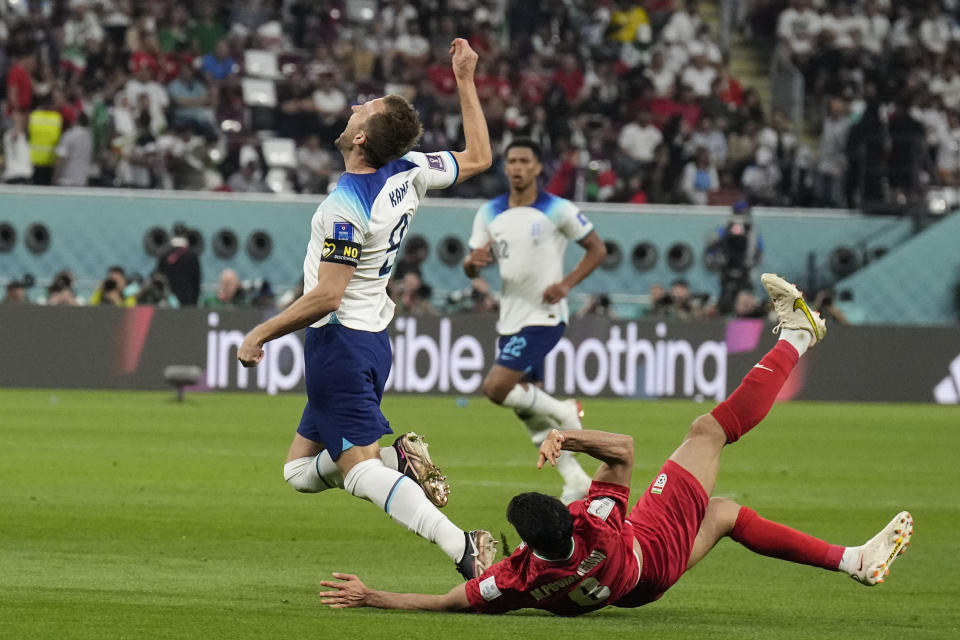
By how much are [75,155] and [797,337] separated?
18.9 meters

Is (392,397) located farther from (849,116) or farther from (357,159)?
(357,159)

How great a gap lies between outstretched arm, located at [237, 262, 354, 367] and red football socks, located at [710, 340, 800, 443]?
171 centimetres

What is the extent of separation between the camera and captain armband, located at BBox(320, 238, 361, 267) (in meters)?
7.24

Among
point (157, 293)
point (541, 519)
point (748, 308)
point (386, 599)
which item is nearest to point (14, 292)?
point (157, 293)

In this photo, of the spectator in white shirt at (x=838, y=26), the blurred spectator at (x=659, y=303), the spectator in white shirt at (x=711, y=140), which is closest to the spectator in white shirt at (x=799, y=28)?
the spectator in white shirt at (x=838, y=26)

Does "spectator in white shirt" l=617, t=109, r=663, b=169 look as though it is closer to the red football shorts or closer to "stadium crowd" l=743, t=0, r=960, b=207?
"stadium crowd" l=743, t=0, r=960, b=207

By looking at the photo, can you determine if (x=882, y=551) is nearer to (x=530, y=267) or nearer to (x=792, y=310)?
(x=792, y=310)

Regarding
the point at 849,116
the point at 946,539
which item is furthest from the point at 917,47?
the point at 946,539

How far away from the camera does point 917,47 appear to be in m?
31.6

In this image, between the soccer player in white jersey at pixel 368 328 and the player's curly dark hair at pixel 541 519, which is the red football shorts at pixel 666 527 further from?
the soccer player in white jersey at pixel 368 328

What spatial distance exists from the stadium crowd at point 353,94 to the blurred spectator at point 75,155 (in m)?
0.03

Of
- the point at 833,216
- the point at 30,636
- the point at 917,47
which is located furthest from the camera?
the point at 917,47

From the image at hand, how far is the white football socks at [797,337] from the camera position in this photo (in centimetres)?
798

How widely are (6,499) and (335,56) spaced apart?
18.0 meters
